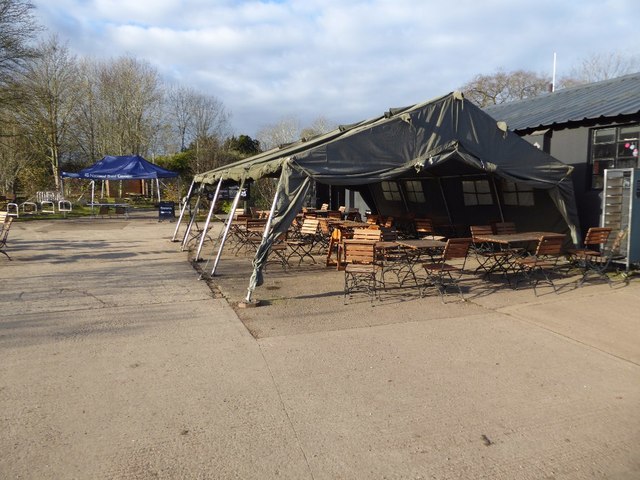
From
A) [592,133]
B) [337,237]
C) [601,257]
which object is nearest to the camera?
[601,257]

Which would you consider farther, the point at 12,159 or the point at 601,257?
the point at 12,159

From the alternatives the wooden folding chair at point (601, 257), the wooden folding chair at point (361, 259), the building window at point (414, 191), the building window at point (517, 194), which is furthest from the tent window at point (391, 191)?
the wooden folding chair at point (361, 259)

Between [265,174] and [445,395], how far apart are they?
4.80 metres

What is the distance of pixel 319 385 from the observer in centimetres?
421

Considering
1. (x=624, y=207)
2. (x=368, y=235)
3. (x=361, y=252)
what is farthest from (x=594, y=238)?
(x=361, y=252)

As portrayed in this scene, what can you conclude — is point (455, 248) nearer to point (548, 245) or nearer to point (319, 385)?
point (548, 245)

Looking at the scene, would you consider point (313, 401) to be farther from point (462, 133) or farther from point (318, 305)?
point (462, 133)

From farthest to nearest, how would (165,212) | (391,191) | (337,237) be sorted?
(165,212) < (391,191) < (337,237)

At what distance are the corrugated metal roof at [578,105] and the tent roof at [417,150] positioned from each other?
2.13m

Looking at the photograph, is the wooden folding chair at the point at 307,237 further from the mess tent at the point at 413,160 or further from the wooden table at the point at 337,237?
the mess tent at the point at 413,160

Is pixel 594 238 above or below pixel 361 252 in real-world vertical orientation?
above

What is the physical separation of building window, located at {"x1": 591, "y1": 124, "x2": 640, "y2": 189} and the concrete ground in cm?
323

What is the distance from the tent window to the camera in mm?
15463

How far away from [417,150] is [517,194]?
181 inches
